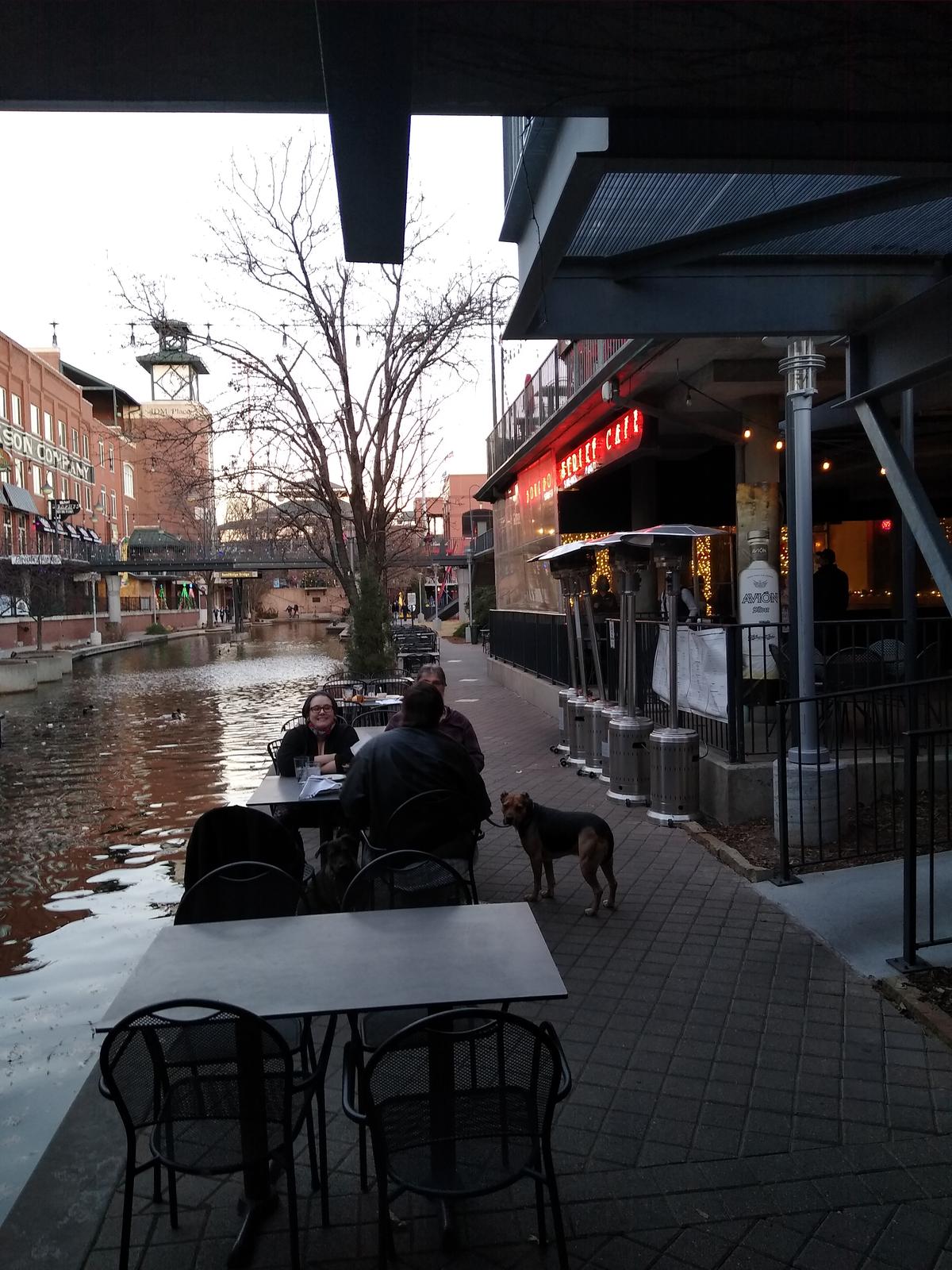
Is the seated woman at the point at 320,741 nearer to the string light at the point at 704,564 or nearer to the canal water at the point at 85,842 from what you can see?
the canal water at the point at 85,842

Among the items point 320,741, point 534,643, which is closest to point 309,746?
point 320,741

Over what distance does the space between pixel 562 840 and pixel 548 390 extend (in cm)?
1324

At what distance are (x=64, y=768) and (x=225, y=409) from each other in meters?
7.67

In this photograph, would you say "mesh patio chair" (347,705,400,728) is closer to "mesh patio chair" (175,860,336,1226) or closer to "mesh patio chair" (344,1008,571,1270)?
"mesh patio chair" (175,860,336,1226)

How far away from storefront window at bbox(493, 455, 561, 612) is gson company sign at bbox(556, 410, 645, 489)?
110cm

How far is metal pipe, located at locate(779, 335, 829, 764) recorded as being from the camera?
718 centimetres

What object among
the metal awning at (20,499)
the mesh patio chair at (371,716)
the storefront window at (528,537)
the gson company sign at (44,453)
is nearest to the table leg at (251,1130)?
the mesh patio chair at (371,716)

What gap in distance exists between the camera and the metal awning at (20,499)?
168 feet

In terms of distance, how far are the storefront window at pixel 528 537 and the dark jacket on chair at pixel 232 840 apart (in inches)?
546

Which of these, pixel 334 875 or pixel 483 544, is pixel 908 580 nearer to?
pixel 334 875

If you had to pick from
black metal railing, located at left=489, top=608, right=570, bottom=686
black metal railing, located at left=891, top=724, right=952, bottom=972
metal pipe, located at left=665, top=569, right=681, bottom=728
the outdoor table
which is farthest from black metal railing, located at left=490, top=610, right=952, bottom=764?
the outdoor table

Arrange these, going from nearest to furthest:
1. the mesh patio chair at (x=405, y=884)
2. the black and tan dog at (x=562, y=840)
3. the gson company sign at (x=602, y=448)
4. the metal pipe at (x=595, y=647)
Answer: the mesh patio chair at (x=405, y=884) < the black and tan dog at (x=562, y=840) < the metal pipe at (x=595, y=647) < the gson company sign at (x=602, y=448)

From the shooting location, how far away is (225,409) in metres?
17.8

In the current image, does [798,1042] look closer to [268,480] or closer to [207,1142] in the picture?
[207,1142]
